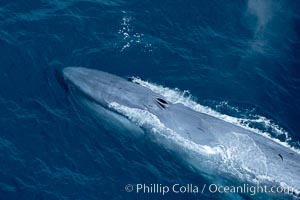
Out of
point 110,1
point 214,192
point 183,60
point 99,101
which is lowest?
point 214,192

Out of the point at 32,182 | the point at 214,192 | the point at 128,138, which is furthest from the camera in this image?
the point at 128,138

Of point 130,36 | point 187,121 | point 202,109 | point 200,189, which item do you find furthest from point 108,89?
point 200,189

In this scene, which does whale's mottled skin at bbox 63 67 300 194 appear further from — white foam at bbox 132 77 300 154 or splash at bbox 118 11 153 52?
splash at bbox 118 11 153 52

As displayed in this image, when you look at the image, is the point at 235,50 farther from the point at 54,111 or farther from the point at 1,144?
the point at 1,144

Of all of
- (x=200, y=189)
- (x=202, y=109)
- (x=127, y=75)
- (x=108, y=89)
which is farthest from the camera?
(x=127, y=75)

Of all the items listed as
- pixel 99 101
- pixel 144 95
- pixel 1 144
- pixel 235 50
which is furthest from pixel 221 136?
pixel 1 144

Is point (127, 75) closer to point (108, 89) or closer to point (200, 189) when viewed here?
point (108, 89)

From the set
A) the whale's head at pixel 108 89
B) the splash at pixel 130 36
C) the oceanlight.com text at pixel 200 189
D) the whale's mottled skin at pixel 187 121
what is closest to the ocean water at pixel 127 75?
the splash at pixel 130 36
